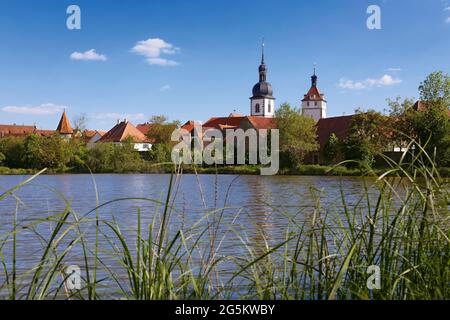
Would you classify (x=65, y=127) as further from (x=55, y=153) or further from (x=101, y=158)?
(x=55, y=153)

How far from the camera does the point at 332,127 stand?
71.2 m

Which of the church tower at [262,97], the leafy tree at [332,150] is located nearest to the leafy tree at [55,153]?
the leafy tree at [332,150]

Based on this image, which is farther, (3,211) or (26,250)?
(3,211)

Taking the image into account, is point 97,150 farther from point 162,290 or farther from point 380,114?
point 162,290

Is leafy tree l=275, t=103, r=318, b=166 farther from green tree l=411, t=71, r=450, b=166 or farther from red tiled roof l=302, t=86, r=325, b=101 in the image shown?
red tiled roof l=302, t=86, r=325, b=101

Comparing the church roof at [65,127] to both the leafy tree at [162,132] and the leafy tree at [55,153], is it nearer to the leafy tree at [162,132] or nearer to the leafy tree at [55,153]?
the leafy tree at [162,132]

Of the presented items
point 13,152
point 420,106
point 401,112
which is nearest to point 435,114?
point 401,112

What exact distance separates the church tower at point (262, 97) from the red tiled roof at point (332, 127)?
101 feet

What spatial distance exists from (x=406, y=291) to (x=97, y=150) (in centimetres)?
5409

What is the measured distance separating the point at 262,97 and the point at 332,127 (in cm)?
3428

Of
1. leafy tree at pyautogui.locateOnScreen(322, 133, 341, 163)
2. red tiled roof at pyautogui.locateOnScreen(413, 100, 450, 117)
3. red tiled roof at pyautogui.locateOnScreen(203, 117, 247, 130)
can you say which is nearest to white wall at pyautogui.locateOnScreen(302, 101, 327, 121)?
red tiled roof at pyautogui.locateOnScreen(203, 117, 247, 130)

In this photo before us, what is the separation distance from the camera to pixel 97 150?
5547 cm
